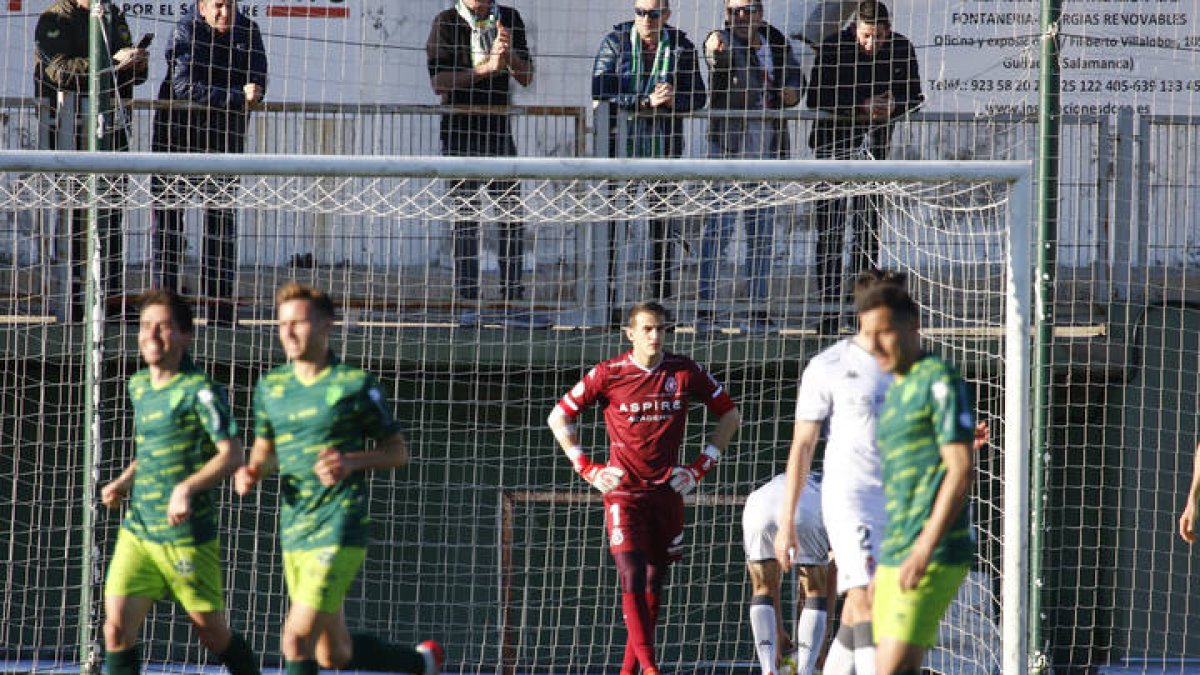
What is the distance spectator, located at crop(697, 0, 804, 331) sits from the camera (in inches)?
391

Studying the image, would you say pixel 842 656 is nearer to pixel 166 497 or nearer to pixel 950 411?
pixel 950 411

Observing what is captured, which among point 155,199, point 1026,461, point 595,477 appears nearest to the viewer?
point 1026,461

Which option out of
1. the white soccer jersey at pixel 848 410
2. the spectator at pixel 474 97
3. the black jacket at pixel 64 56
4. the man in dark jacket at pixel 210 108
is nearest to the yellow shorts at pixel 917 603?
the white soccer jersey at pixel 848 410

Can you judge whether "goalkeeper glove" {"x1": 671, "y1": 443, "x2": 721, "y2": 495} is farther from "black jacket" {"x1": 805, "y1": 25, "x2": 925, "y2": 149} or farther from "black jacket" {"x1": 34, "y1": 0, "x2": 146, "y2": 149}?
"black jacket" {"x1": 34, "y1": 0, "x2": 146, "y2": 149}

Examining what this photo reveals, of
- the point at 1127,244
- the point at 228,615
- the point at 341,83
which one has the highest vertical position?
the point at 341,83

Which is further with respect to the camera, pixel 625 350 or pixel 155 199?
pixel 625 350

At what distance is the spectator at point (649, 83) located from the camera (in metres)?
→ 9.86

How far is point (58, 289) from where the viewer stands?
9938 mm

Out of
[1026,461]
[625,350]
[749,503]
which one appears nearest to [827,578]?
[749,503]

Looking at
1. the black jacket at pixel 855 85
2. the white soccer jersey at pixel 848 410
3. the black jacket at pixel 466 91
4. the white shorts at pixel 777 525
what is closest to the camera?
Result: the white soccer jersey at pixel 848 410

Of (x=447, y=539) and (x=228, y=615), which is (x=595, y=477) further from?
(x=228, y=615)

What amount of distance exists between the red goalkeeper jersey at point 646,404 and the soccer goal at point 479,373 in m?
1.03

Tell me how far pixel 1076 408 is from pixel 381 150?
480 cm

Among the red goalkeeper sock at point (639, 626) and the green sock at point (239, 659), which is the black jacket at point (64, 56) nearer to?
the green sock at point (239, 659)
